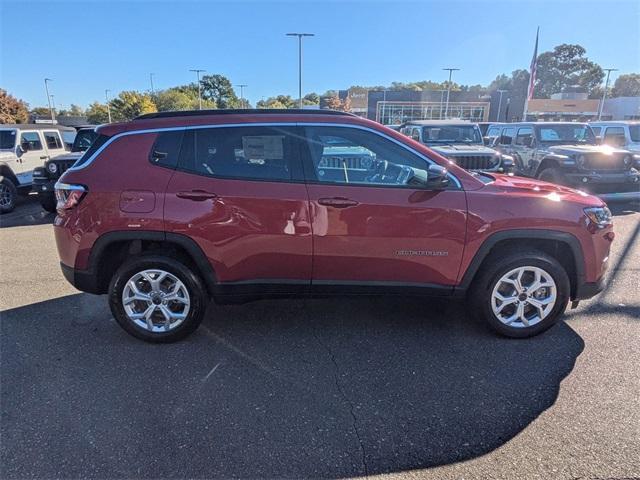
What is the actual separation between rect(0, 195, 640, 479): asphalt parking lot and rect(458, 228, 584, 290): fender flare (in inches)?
23.2

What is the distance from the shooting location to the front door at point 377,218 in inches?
129

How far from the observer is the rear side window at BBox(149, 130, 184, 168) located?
→ 133 inches

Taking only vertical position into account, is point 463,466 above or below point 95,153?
below

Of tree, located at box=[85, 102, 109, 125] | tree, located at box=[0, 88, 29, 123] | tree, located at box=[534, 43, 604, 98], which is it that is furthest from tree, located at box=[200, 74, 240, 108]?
tree, located at box=[534, 43, 604, 98]

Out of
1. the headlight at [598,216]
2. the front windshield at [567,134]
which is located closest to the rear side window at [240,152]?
the headlight at [598,216]

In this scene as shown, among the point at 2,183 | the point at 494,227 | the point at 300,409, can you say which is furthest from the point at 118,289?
the point at 2,183

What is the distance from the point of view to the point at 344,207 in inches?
129

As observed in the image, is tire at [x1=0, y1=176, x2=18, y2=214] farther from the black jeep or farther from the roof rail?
the black jeep

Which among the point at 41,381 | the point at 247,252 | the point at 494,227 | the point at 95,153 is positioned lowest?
the point at 41,381

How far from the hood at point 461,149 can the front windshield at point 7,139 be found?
10260 mm

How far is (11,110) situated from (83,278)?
6324cm

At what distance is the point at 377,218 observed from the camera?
3287mm

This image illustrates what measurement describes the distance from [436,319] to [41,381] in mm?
3254

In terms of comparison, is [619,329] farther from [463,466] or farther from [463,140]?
[463,140]
